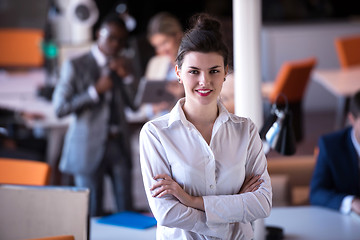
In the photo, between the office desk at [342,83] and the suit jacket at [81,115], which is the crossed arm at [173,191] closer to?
the suit jacket at [81,115]

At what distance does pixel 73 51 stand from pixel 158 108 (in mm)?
1445

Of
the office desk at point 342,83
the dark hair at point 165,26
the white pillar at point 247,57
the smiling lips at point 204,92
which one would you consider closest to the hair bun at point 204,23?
the smiling lips at point 204,92

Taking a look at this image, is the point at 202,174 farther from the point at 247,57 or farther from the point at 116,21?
the point at 116,21

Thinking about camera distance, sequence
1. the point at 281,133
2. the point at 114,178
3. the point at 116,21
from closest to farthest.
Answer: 1. the point at 281,133
2. the point at 116,21
3. the point at 114,178

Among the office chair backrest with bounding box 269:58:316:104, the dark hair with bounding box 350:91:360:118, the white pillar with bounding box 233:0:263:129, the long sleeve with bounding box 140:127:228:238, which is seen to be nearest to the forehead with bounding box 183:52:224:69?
the long sleeve with bounding box 140:127:228:238

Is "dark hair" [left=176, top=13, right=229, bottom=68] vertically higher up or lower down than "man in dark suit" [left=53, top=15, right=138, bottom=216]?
higher up

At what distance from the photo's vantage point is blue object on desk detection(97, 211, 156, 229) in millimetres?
2754

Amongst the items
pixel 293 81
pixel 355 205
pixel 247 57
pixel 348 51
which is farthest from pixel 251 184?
pixel 348 51

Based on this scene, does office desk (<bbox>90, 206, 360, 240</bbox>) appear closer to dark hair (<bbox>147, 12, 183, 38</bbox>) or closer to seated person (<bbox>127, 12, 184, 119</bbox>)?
seated person (<bbox>127, 12, 184, 119</bbox>)

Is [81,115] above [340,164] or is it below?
above

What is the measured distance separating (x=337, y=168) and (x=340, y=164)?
27mm

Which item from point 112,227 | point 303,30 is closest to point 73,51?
point 112,227

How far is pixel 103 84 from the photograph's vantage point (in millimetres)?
4031

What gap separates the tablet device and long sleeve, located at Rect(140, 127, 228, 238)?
91.9 inches
